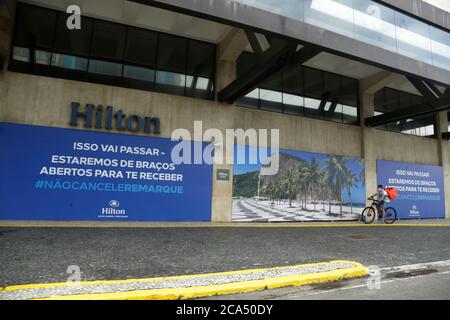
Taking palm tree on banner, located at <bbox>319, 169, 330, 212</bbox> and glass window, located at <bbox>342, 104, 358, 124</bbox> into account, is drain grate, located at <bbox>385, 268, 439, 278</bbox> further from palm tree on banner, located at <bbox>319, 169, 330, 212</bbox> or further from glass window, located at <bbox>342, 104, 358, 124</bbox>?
glass window, located at <bbox>342, 104, 358, 124</bbox>

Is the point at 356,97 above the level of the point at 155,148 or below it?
above

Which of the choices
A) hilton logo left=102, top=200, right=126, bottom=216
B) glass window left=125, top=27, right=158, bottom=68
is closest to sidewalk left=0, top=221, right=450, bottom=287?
hilton logo left=102, top=200, right=126, bottom=216

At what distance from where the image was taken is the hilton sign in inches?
396

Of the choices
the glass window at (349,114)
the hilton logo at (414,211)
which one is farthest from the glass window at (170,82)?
the hilton logo at (414,211)

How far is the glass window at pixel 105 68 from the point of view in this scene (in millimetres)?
10836

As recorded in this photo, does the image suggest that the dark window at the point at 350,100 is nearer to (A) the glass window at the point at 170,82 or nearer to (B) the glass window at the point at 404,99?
(B) the glass window at the point at 404,99

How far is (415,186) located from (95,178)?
1658 cm

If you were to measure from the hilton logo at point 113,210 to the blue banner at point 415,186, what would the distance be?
13.0 metres

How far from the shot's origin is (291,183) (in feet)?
42.5

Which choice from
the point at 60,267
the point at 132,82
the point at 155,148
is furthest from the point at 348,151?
the point at 60,267

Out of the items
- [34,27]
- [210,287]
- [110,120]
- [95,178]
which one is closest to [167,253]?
[210,287]
